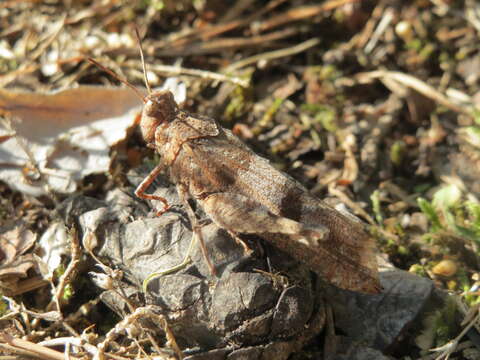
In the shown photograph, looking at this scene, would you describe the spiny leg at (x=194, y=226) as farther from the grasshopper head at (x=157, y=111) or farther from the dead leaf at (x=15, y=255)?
the dead leaf at (x=15, y=255)

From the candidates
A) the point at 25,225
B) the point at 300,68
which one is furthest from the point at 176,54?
the point at 25,225

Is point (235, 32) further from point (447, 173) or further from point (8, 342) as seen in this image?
point (8, 342)

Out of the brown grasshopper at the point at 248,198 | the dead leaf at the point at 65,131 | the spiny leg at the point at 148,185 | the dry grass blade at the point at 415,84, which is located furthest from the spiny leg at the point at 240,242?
the dry grass blade at the point at 415,84

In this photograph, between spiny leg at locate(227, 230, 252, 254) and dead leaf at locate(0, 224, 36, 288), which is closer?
spiny leg at locate(227, 230, 252, 254)

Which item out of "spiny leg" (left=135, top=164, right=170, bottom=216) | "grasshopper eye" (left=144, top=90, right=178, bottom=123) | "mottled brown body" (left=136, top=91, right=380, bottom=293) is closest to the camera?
"mottled brown body" (left=136, top=91, right=380, bottom=293)

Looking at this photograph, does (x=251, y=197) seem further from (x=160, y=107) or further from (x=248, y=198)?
(x=160, y=107)

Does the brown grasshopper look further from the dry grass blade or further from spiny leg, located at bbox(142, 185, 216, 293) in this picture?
the dry grass blade

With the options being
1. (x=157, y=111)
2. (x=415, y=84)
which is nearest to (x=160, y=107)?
(x=157, y=111)

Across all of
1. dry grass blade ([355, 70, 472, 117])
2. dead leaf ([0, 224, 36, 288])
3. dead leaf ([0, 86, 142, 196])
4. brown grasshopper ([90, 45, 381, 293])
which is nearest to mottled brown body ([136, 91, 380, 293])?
brown grasshopper ([90, 45, 381, 293])
